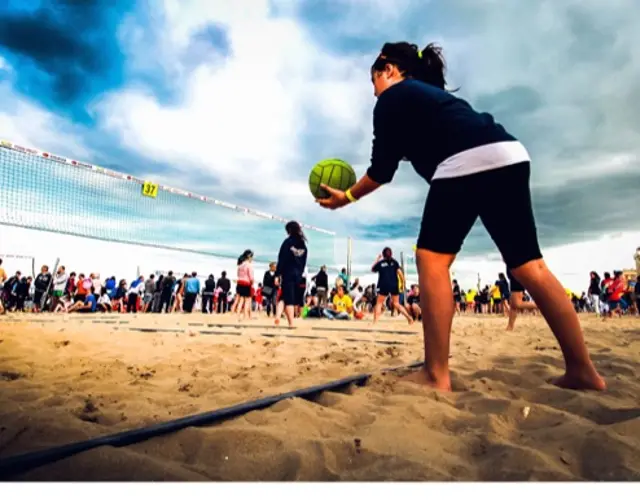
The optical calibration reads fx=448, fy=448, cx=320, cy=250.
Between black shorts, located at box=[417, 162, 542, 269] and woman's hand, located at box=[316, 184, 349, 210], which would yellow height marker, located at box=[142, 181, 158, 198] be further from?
black shorts, located at box=[417, 162, 542, 269]

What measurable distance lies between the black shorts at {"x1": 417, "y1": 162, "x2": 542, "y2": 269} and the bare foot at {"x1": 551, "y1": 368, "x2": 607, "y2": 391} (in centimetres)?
58

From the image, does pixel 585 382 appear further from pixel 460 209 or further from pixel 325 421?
pixel 325 421

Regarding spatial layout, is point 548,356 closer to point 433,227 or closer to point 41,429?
point 433,227

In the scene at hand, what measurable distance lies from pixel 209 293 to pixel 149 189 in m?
4.61

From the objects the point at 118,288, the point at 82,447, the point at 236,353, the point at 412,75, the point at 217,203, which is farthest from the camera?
the point at 217,203

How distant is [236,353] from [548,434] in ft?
8.00

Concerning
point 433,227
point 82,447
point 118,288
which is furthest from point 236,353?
point 118,288

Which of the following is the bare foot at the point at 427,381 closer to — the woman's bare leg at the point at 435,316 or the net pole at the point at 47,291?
the woman's bare leg at the point at 435,316

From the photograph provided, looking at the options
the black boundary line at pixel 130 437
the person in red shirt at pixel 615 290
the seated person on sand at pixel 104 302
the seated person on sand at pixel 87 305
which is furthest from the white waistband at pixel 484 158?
the seated person on sand at pixel 104 302

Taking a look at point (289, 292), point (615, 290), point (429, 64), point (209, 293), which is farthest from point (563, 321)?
point (209, 293)

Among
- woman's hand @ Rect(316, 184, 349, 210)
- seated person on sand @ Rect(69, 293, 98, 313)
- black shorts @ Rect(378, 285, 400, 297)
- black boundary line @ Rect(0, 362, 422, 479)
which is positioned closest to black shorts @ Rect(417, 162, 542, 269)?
woman's hand @ Rect(316, 184, 349, 210)

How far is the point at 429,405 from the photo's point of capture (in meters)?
1.83

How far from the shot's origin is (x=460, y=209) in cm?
218

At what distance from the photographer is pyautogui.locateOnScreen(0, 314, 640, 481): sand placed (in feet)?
3.99
